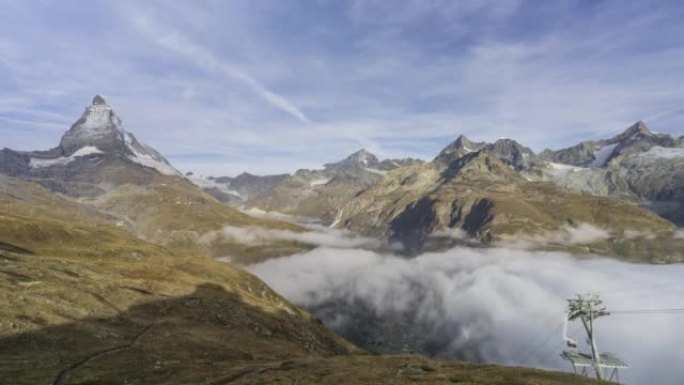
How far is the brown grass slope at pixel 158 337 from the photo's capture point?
6200 centimetres

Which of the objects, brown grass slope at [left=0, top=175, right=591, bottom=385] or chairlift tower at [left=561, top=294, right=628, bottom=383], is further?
chairlift tower at [left=561, top=294, right=628, bottom=383]

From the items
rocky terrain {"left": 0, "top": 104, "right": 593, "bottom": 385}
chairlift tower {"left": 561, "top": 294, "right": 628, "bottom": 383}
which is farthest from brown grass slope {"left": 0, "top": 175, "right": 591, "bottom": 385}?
chairlift tower {"left": 561, "top": 294, "right": 628, "bottom": 383}

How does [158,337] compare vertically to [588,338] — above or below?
below

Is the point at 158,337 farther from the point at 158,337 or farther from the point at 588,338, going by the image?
the point at 588,338

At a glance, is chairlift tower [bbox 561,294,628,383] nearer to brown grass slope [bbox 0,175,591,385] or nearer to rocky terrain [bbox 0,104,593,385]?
rocky terrain [bbox 0,104,593,385]

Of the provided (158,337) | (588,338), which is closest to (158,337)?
(158,337)

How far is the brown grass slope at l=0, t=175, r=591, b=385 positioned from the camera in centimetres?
6200

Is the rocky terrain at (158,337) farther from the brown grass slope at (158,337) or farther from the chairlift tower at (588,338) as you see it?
the chairlift tower at (588,338)

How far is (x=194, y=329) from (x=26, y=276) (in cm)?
3178

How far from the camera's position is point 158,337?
91.9 m

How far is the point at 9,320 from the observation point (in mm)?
74125

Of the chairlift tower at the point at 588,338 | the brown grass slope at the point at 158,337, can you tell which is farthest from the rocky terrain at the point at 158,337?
the chairlift tower at the point at 588,338

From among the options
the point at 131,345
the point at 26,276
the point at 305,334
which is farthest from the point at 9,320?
the point at 305,334

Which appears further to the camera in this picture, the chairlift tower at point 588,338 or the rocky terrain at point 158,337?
the chairlift tower at point 588,338
